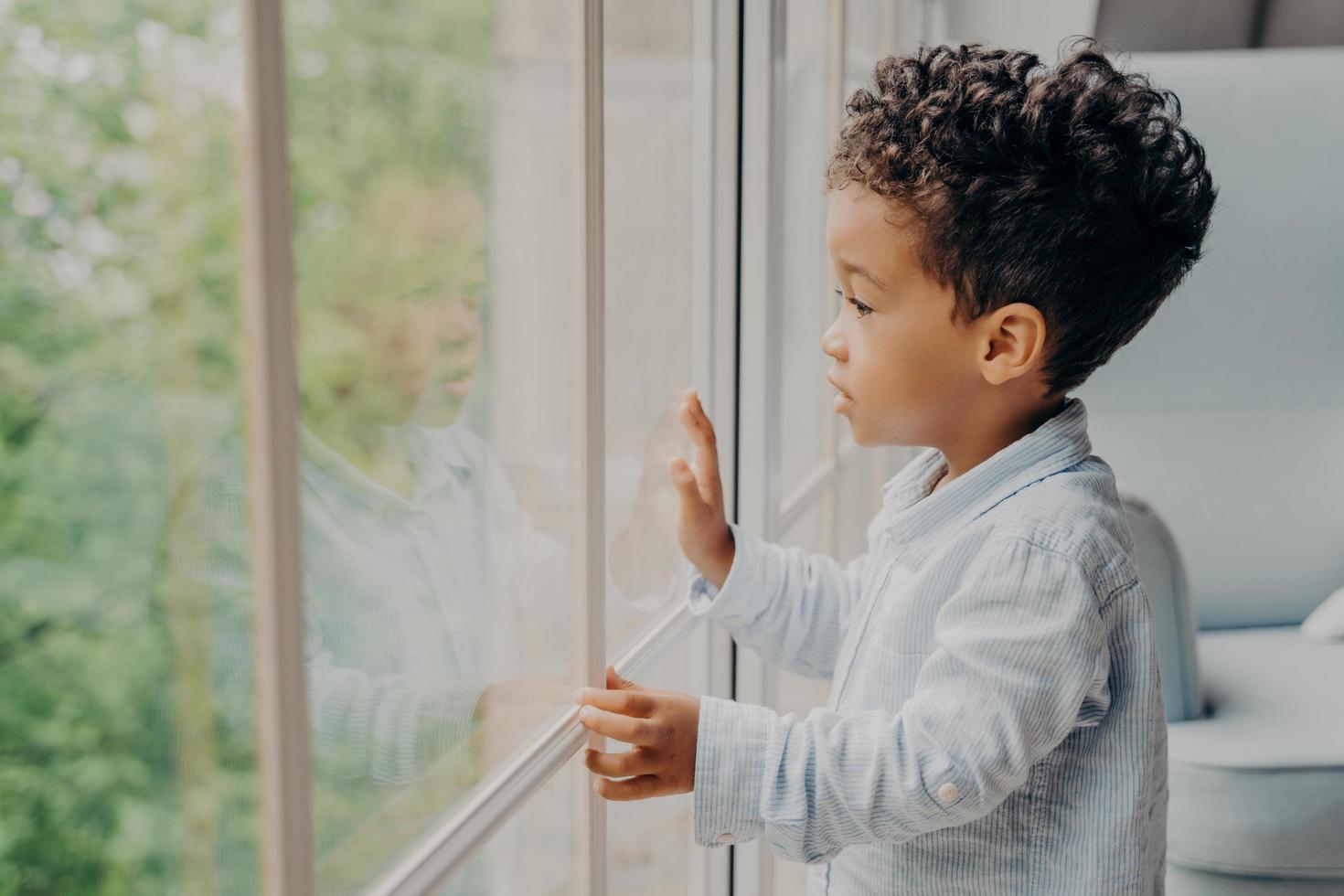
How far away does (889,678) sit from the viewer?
739 mm

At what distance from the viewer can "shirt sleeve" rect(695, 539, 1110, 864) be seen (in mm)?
634

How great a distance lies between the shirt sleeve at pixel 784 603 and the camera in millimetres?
868

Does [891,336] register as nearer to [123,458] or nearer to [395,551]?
[395,551]

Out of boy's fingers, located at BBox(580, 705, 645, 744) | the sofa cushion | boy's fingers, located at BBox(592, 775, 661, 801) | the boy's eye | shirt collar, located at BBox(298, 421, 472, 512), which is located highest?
the boy's eye

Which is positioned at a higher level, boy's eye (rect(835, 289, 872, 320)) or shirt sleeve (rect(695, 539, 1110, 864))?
boy's eye (rect(835, 289, 872, 320))

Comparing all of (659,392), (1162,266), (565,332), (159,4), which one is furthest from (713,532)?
(159,4)

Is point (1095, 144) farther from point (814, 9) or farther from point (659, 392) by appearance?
point (814, 9)

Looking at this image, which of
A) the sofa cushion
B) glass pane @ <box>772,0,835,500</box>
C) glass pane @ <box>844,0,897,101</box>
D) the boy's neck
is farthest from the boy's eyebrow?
the sofa cushion

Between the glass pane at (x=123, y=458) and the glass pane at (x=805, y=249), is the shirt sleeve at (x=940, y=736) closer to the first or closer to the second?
the glass pane at (x=123, y=458)

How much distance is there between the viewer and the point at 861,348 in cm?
73

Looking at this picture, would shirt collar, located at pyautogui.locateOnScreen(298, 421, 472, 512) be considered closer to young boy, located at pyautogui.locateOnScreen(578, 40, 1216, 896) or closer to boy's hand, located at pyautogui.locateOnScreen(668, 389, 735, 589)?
young boy, located at pyautogui.locateOnScreen(578, 40, 1216, 896)

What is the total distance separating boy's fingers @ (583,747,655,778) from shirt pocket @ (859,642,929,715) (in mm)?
164

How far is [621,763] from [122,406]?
1.30 ft

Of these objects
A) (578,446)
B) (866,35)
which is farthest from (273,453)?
(866,35)
